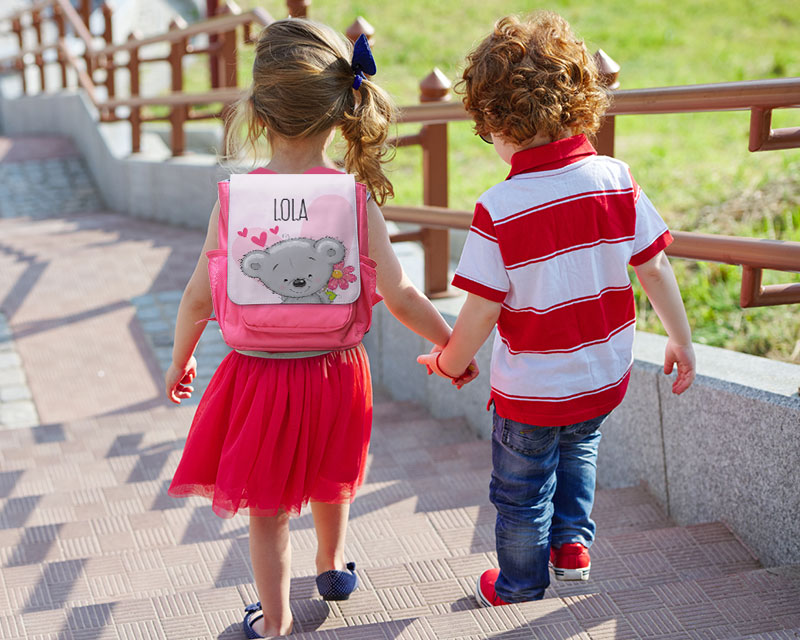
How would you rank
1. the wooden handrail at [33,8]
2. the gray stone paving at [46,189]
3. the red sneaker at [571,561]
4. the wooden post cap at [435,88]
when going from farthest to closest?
the wooden handrail at [33,8] < the gray stone paving at [46,189] < the wooden post cap at [435,88] < the red sneaker at [571,561]

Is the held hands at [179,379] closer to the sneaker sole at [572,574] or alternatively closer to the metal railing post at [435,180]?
the sneaker sole at [572,574]

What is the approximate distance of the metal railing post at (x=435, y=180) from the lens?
3797 mm

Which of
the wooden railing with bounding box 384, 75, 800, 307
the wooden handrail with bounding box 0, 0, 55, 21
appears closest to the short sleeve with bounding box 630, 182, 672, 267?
the wooden railing with bounding box 384, 75, 800, 307

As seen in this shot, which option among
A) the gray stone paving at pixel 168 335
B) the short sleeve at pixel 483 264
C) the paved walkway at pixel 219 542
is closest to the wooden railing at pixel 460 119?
the paved walkway at pixel 219 542

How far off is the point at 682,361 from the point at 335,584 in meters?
0.98

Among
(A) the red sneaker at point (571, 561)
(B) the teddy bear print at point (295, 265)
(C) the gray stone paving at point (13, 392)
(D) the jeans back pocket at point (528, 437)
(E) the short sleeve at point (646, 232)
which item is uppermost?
(E) the short sleeve at point (646, 232)

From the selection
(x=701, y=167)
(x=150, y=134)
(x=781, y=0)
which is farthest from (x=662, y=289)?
(x=781, y=0)

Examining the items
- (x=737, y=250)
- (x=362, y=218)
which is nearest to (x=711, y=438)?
(x=737, y=250)

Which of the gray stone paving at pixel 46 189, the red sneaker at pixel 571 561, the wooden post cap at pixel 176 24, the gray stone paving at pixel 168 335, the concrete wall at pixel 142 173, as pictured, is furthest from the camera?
the gray stone paving at pixel 46 189

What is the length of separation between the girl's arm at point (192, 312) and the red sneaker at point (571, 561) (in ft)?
3.25

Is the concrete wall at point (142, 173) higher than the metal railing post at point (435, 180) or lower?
lower

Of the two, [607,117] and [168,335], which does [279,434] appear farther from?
[168,335]

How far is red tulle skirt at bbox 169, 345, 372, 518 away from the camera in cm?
208

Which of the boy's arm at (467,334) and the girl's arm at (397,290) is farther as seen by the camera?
the girl's arm at (397,290)
